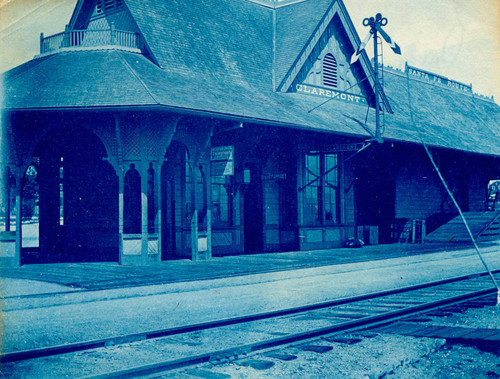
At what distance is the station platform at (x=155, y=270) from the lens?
11.7 m

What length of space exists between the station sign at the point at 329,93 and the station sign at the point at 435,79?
9.57 meters

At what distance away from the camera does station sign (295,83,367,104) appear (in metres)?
22.0

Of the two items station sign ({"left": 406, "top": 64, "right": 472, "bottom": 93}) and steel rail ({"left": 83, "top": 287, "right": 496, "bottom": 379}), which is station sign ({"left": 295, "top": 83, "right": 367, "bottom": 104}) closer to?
station sign ({"left": 406, "top": 64, "right": 472, "bottom": 93})

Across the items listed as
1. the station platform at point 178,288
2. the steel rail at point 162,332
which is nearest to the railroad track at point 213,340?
the steel rail at point 162,332

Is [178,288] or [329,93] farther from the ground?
[329,93]

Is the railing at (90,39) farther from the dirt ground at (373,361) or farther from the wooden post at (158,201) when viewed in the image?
the dirt ground at (373,361)

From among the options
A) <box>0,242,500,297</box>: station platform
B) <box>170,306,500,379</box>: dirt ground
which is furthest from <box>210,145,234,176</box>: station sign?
<box>170,306,500,379</box>: dirt ground

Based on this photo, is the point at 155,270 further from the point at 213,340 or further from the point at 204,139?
the point at 213,340

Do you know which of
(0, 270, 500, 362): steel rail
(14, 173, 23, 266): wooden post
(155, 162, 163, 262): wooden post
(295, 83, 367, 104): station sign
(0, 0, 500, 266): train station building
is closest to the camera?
(0, 270, 500, 362): steel rail

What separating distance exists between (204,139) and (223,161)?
0.91 metres

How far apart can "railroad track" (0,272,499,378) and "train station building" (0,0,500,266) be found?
24.0 ft

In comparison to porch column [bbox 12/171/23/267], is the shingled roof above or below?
above

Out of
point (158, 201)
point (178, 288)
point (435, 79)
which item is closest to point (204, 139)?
point (158, 201)

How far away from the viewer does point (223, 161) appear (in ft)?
55.9
